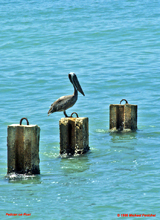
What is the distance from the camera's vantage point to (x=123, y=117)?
12461 mm

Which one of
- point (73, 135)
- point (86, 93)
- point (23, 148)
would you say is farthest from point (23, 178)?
point (86, 93)

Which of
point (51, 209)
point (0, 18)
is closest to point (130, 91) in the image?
point (51, 209)

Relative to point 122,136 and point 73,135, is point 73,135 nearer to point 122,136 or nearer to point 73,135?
point 73,135

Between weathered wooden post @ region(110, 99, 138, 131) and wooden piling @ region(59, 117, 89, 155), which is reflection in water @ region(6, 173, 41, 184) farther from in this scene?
weathered wooden post @ region(110, 99, 138, 131)

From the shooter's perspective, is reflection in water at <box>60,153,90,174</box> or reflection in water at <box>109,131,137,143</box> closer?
reflection in water at <box>60,153,90,174</box>

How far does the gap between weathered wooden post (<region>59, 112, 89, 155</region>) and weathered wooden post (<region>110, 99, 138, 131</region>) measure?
7.91 feet

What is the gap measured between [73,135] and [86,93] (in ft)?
25.9

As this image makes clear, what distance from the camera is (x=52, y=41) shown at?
27344 millimetres

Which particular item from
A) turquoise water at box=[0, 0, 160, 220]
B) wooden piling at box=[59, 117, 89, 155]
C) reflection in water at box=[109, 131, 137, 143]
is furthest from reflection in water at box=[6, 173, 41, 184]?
reflection in water at box=[109, 131, 137, 143]

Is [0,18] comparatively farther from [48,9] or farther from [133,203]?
[133,203]

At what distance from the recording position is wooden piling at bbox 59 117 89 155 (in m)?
9.91

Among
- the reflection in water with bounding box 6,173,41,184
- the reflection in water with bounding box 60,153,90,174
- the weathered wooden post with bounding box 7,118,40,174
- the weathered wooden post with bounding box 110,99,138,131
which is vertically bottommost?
the reflection in water with bounding box 6,173,41,184

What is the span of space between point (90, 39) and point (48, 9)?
9170mm

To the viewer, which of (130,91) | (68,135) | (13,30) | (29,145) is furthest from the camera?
(13,30)
